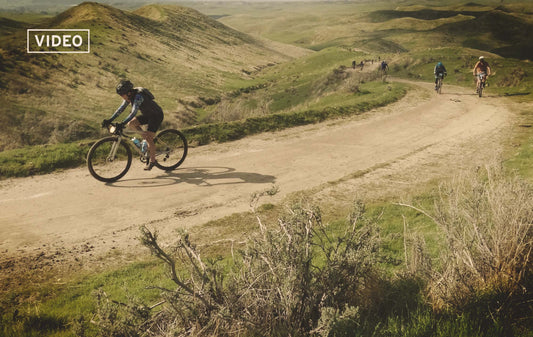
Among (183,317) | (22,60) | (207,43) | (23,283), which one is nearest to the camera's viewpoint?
(183,317)

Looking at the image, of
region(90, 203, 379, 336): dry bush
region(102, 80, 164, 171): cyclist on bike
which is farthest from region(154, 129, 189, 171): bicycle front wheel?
region(90, 203, 379, 336): dry bush

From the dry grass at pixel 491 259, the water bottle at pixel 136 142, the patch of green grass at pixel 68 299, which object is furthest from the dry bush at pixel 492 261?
the water bottle at pixel 136 142

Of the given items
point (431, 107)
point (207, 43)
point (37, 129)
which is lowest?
point (37, 129)

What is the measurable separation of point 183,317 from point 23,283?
3.76 metres

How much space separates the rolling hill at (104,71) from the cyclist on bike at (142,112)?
47.3ft

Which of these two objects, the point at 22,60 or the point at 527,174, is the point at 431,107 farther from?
the point at 22,60

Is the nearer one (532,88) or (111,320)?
(111,320)

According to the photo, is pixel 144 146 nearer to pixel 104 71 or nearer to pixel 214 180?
pixel 214 180

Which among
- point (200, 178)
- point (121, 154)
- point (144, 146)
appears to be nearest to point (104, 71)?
point (121, 154)

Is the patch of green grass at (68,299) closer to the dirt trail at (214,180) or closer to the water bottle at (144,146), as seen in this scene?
the dirt trail at (214,180)

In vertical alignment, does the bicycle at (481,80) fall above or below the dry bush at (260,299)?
above

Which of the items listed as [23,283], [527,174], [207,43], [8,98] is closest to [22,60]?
[8,98]

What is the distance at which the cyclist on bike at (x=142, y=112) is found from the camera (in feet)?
33.6

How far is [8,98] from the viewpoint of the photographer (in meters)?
32.7
